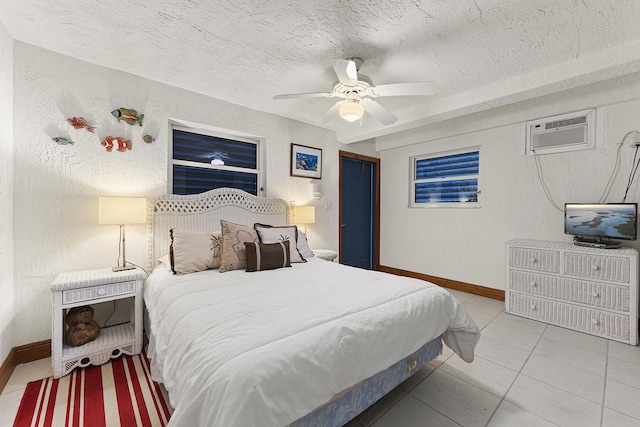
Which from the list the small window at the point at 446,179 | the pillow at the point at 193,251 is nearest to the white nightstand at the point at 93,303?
the pillow at the point at 193,251

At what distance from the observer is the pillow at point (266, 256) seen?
2.40 metres

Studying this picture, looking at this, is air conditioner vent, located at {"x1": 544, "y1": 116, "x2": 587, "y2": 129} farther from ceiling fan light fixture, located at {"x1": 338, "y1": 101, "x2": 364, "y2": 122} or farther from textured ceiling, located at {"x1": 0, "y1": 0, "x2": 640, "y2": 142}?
ceiling fan light fixture, located at {"x1": 338, "y1": 101, "x2": 364, "y2": 122}

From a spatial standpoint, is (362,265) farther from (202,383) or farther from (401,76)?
(202,383)

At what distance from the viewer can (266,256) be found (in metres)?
2.44

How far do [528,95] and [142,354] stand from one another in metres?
4.25

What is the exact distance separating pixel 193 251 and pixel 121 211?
65 cm

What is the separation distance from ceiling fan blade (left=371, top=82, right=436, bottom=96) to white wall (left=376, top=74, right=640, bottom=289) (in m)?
2.03

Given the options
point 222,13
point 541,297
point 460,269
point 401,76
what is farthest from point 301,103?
point 541,297

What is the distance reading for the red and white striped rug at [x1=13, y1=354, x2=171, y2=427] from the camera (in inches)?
61.2

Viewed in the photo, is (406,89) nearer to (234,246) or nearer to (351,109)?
(351,109)

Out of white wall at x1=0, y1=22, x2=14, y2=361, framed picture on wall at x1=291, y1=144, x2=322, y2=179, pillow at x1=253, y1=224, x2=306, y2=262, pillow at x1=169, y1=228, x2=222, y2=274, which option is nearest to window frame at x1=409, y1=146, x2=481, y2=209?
framed picture on wall at x1=291, y1=144, x2=322, y2=179

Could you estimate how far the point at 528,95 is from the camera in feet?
8.48

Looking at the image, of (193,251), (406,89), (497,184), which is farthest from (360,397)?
(497,184)

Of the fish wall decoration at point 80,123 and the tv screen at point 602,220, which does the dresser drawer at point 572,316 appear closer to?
the tv screen at point 602,220
